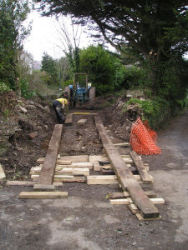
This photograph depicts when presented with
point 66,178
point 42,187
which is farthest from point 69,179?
point 42,187

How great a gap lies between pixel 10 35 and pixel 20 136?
210 inches

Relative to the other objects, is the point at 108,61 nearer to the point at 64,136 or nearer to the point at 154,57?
the point at 154,57

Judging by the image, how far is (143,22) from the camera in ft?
40.9

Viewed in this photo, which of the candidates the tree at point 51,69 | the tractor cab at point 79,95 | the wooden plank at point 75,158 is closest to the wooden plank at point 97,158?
the wooden plank at point 75,158

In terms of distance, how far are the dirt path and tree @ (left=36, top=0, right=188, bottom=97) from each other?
8955 mm

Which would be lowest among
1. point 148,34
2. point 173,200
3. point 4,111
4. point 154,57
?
point 173,200

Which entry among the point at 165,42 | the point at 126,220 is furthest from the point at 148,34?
the point at 126,220

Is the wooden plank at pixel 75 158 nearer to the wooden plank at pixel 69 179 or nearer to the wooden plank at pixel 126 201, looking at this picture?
the wooden plank at pixel 69 179

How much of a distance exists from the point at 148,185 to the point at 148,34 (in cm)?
941

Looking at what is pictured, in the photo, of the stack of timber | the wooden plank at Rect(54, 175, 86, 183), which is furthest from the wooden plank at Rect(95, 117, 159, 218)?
the stack of timber

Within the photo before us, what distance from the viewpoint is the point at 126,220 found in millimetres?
3938

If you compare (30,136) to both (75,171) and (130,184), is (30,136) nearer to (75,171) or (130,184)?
(75,171)

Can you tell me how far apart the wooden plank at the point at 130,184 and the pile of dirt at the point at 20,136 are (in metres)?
1.90

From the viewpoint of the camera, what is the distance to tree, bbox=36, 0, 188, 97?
12.0m
